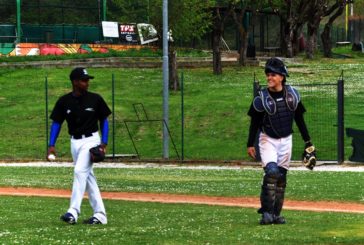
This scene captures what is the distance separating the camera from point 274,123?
397 inches

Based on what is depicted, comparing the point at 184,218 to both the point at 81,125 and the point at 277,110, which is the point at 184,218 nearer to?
the point at 81,125

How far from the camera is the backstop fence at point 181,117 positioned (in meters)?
29.9

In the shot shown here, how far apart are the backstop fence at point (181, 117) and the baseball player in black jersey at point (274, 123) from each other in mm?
16099

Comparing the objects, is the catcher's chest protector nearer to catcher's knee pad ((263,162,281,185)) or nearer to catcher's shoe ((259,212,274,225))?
catcher's knee pad ((263,162,281,185))

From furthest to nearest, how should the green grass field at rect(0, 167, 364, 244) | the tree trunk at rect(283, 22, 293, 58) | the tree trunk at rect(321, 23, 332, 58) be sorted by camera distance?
1. the tree trunk at rect(321, 23, 332, 58)
2. the tree trunk at rect(283, 22, 293, 58)
3. the green grass field at rect(0, 167, 364, 244)

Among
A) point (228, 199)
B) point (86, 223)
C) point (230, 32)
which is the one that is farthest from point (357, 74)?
point (86, 223)

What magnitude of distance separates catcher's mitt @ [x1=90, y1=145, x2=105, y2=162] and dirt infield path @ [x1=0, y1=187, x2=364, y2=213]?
476cm

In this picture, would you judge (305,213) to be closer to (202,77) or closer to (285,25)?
(202,77)

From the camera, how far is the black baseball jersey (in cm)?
1060

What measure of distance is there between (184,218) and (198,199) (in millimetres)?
4417

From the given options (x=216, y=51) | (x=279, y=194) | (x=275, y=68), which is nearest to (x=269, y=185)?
(x=279, y=194)

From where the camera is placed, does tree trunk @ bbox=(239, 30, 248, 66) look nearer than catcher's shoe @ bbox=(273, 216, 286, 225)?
No

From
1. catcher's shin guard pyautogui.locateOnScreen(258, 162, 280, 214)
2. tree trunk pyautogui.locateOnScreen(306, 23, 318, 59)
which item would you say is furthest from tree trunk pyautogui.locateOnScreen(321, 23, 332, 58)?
catcher's shin guard pyautogui.locateOnScreen(258, 162, 280, 214)

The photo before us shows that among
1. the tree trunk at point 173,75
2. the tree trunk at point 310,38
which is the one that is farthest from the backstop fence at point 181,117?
the tree trunk at point 310,38
